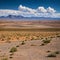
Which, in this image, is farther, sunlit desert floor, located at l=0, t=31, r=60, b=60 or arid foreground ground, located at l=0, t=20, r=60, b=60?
arid foreground ground, located at l=0, t=20, r=60, b=60

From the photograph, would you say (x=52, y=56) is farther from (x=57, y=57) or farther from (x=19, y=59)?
(x=19, y=59)

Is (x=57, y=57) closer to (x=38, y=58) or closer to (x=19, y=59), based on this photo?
(x=38, y=58)

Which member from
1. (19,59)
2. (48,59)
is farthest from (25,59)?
(48,59)

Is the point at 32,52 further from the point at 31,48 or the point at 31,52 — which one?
the point at 31,48

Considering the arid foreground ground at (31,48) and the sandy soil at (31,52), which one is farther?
the arid foreground ground at (31,48)

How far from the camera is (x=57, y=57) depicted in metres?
18.1

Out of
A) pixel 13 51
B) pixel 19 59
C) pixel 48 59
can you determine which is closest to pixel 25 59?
pixel 19 59

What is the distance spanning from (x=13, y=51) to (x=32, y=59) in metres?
5.25

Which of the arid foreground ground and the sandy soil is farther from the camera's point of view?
the arid foreground ground

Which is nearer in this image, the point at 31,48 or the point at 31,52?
the point at 31,52

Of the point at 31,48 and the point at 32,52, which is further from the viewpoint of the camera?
the point at 31,48

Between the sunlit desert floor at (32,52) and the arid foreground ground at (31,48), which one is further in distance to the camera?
the arid foreground ground at (31,48)

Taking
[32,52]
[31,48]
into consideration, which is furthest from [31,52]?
[31,48]

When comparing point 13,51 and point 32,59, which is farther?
point 13,51
